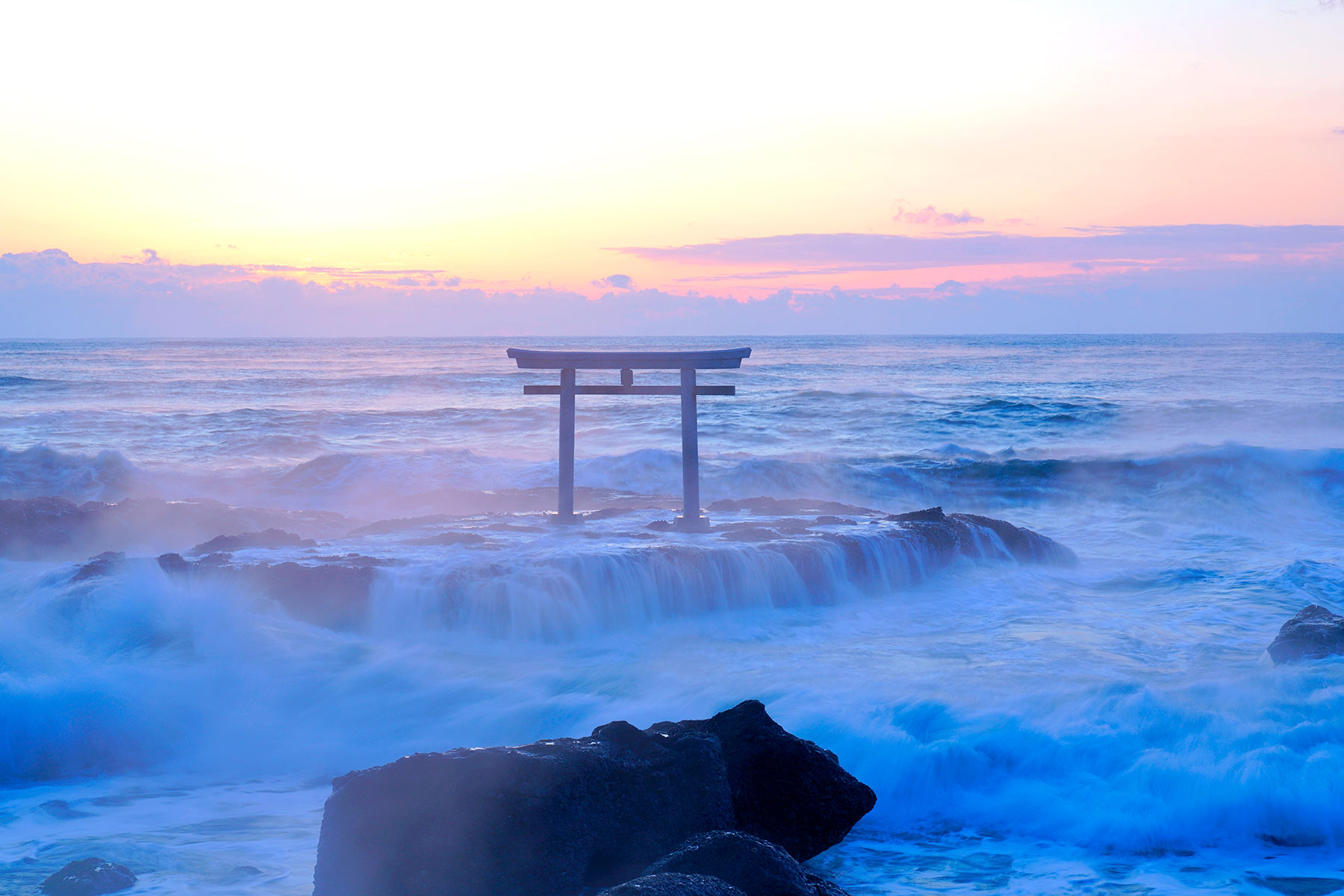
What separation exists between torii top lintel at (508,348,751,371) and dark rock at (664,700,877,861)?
6554 mm

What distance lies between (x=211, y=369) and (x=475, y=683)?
50.7 m

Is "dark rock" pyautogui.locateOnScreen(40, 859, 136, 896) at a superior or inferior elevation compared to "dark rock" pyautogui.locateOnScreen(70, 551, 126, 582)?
inferior

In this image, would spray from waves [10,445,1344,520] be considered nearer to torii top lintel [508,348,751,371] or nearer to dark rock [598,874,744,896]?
torii top lintel [508,348,751,371]

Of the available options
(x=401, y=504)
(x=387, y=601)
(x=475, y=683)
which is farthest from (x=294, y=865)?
(x=401, y=504)

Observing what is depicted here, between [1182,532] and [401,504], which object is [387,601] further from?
[1182,532]

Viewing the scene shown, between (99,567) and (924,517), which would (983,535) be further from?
(99,567)

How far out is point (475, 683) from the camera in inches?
316

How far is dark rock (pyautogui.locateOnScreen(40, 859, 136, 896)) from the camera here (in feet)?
16.0

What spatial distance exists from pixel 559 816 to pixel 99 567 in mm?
6843

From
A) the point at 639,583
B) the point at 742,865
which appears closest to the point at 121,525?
the point at 639,583

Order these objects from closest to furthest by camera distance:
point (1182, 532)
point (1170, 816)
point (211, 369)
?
point (1170, 816), point (1182, 532), point (211, 369)

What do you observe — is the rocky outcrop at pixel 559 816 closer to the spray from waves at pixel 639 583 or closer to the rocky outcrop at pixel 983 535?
the spray from waves at pixel 639 583

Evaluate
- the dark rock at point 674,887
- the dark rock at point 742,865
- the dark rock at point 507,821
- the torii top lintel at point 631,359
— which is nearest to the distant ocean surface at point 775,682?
the dark rock at point 507,821

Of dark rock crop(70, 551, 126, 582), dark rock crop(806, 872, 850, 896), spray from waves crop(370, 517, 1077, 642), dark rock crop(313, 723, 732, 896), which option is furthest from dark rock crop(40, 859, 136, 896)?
dark rock crop(70, 551, 126, 582)
